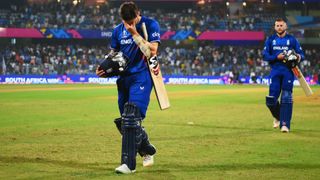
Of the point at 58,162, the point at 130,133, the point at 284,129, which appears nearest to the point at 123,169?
the point at 130,133

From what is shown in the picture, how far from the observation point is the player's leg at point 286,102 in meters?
13.1

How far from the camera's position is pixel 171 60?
54469mm

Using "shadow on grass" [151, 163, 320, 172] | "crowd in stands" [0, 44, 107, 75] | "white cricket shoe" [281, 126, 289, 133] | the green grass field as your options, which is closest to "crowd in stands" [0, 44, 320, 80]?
"crowd in stands" [0, 44, 107, 75]

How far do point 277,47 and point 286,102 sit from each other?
1.30 m

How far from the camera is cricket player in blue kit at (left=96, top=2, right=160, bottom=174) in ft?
25.5

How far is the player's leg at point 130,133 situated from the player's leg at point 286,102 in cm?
604

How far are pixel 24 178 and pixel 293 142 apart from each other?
582 centimetres

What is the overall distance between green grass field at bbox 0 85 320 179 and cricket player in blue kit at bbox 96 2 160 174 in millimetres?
289

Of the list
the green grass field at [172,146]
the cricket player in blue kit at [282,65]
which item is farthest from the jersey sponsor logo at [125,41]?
the cricket player in blue kit at [282,65]

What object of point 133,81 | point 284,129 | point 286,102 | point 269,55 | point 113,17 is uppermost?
point 133,81

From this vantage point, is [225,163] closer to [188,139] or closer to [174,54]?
[188,139]

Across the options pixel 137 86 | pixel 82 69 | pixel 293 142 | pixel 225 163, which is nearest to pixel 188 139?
pixel 293 142

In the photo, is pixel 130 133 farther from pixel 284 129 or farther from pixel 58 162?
pixel 284 129

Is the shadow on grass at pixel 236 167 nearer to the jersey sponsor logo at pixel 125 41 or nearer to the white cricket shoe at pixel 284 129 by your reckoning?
the jersey sponsor logo at pixel 125 41
